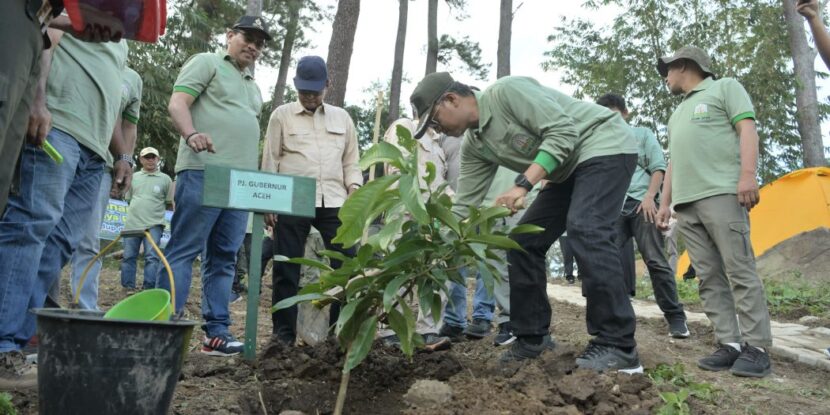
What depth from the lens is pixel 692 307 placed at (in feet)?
26.6

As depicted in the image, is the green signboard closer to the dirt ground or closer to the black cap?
the dirt ground

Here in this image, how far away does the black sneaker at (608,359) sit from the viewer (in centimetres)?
335

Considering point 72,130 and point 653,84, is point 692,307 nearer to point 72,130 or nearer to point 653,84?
point 72,130

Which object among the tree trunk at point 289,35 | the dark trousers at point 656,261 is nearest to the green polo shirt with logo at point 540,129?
the dark trousers at point 656,261

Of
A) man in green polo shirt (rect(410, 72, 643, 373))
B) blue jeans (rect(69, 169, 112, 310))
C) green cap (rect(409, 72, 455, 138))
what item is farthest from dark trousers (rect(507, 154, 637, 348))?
blue jeans (rect(69, 169, 112, 310))

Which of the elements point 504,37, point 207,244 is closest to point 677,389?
point 207,244

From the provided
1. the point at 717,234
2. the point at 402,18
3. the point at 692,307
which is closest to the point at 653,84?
the point at 402,18

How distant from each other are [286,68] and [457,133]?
2221 cm

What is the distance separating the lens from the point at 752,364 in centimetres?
373

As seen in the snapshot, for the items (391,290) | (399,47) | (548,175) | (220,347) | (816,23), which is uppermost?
(399,47)

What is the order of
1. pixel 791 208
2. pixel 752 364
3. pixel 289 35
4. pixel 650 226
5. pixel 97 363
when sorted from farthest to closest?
pixel 289 35, pixel 791 208, pixel 650 226, pixel 752 364, pixel 97 363

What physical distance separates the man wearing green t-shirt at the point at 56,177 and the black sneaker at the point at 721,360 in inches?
134

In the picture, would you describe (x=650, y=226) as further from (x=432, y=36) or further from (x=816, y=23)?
(x=432, y=36)

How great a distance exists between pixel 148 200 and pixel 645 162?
5.64 m
